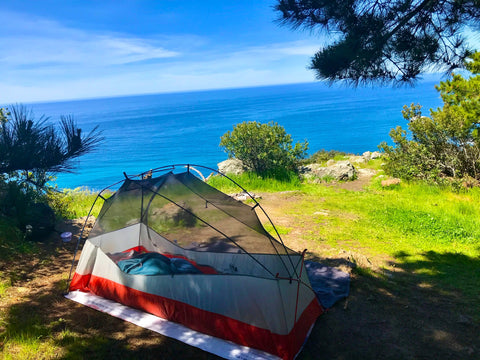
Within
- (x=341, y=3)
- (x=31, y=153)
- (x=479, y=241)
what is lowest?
(x=479, y=241)

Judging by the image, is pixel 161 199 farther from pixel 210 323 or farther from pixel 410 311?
pixel 410 311

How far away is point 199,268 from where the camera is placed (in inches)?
201

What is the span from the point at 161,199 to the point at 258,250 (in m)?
1.67

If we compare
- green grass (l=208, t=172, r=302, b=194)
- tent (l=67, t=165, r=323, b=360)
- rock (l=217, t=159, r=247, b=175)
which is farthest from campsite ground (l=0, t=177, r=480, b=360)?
rock (l=217, t=159, r=247, b=175)

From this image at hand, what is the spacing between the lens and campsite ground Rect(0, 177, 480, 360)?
3988mm

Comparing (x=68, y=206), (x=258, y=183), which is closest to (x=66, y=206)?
(x=68, y=206)

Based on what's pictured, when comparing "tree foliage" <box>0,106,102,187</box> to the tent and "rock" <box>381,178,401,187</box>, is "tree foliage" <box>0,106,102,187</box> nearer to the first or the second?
the tent

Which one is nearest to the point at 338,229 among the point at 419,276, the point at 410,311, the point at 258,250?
the point at 419,276

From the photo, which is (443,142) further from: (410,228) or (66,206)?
(66,206)

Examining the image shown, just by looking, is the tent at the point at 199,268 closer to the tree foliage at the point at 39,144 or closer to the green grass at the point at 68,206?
the tree foliage at the point at 39,144

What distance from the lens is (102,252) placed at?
17.3 feet

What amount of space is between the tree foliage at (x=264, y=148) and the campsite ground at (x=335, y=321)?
8.45 metres

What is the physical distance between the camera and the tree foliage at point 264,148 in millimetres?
14930

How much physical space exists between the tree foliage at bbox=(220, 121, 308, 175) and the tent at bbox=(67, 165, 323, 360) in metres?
9.73
